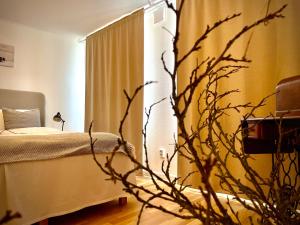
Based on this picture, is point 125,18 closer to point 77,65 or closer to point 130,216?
point 77,65

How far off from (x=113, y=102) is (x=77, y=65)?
1.33 meters

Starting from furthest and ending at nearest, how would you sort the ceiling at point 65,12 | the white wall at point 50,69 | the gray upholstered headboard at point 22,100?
the white wall at point 50,69
the gray upholstered headboard at point 22,100
the ceiling at point 65,12

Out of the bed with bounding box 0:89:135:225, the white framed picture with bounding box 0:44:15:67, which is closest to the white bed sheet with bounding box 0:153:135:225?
the bed with bounding box 0:89:135:225

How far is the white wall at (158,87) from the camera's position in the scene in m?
3.22

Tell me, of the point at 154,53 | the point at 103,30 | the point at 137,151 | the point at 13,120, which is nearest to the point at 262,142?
the point at 137,151

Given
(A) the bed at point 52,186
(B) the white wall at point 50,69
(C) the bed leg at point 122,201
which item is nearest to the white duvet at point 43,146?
(A) the bed at point 52,186

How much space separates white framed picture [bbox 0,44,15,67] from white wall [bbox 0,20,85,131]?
0.19ft

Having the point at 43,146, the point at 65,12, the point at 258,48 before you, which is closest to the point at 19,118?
the point at 65,12

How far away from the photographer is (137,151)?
10.7 feet

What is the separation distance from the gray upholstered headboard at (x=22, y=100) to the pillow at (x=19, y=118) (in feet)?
1.03

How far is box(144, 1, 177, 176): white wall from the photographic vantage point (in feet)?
10.6

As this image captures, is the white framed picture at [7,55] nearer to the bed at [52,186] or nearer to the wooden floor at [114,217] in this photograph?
the bed at [52,186]

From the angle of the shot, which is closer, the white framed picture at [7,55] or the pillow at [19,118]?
the pillow at [19,118]

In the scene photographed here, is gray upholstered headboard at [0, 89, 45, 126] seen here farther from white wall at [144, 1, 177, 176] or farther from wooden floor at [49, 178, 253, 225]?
wooden floor at [49, 178, 253, 225]
